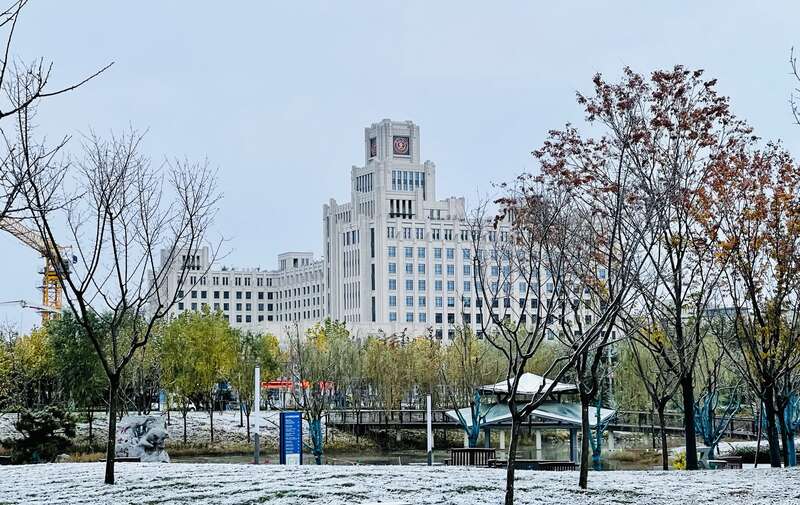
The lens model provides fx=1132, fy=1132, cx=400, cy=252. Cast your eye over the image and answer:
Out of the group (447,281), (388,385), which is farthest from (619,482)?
(447,281)

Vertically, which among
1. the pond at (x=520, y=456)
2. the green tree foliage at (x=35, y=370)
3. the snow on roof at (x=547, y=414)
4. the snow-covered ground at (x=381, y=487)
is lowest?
the pond at (x=520, y=456)

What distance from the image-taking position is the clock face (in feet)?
476

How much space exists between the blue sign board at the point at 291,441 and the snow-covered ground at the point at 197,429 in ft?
72.3

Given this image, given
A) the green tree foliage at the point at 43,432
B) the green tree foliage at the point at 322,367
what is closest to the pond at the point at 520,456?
the green tree foliage at the point at 322,367

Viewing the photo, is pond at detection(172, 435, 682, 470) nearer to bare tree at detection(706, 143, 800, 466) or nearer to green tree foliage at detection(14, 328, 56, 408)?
green tree foliage at detection(14, 328, 56, 408)

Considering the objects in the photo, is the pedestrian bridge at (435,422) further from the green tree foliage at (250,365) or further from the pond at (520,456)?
the green tree foliage at (250,365)

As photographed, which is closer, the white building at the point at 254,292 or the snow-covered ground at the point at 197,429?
the snow-covered ground at the point at 197,429

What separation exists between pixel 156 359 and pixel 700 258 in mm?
32079

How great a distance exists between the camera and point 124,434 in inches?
952

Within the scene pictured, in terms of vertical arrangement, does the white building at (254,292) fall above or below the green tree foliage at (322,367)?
above

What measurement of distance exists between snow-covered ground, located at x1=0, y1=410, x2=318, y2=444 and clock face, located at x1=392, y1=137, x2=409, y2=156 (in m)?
92.0

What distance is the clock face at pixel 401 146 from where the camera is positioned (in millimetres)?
145113

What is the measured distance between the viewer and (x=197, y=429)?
50031 millimetres

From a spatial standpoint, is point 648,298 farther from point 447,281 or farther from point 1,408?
point 447,281
